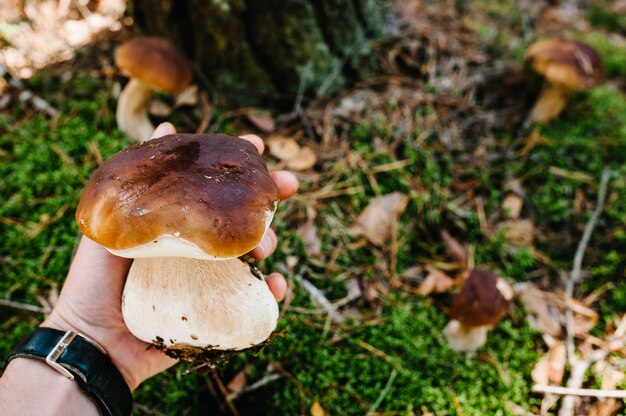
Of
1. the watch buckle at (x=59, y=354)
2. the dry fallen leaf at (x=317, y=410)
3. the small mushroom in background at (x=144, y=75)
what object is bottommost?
the dry fallen leaf at (x=317, y=410)

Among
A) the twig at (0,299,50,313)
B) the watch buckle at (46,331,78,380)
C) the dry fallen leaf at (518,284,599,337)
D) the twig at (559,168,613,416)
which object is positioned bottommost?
the dry fallen leaf at (518,284,599,337)

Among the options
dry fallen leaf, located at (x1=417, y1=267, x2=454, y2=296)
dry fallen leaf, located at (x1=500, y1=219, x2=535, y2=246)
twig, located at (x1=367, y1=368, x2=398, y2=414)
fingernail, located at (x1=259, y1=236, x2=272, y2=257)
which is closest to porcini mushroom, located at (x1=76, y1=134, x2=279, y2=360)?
fingernail, located at (x1=259, y1=236, x2=272, y2=257)

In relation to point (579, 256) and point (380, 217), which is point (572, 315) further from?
point (380, 217)

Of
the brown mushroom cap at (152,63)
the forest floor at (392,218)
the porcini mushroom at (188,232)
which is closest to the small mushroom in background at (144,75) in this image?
the brown mushroom cap at (152,63)

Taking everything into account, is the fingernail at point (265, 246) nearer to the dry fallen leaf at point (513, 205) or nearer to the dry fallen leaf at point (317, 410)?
the dry fallen leaf at point (317, 410)

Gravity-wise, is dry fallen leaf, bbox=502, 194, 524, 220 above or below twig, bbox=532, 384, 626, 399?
above

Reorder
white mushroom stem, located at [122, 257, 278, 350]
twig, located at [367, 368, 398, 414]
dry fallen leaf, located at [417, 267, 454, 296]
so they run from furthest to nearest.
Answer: dry fallen leaf, located at [417, 267, 454, 296]
twig, located at [367, 368, 398, 414]
white mushroom stem, located at [122, 257, 278, 350]

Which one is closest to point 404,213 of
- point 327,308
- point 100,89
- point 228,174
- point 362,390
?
point 327,308

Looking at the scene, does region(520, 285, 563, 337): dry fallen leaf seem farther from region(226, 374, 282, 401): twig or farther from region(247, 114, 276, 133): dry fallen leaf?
region(247, 114, 276, 133): dry fallen leaf
